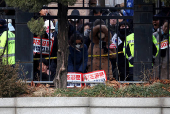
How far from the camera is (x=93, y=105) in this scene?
638 centimetres

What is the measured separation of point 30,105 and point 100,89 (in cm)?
152

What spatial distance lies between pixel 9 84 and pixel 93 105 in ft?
5.89

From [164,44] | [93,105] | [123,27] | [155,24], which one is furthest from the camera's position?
[155,24]

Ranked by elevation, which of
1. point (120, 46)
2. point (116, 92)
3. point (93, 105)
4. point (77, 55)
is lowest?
point (93, 105)

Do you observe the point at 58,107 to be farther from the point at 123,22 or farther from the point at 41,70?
the point at 123,22

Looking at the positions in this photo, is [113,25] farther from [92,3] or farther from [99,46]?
[92,3]

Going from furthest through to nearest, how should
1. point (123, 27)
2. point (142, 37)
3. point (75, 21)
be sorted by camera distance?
point (123, 27)
point (75, 21)
point (142, 37)

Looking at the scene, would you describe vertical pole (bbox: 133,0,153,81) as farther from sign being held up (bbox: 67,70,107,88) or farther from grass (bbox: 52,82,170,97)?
grass (bbox: 52,82,170,97)

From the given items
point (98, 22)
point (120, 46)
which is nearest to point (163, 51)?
point (120, 46)

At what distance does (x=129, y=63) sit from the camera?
9.13 metres

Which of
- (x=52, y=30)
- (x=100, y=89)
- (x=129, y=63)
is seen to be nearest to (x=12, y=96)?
(x=100, y=89)

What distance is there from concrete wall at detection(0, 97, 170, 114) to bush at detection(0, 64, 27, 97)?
28 cm

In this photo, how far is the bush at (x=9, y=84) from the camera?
657 cm

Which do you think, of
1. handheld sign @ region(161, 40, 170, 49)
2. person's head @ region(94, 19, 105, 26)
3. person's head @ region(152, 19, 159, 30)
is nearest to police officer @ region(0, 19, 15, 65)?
person's head @ region(94, 19, 105, 26)
